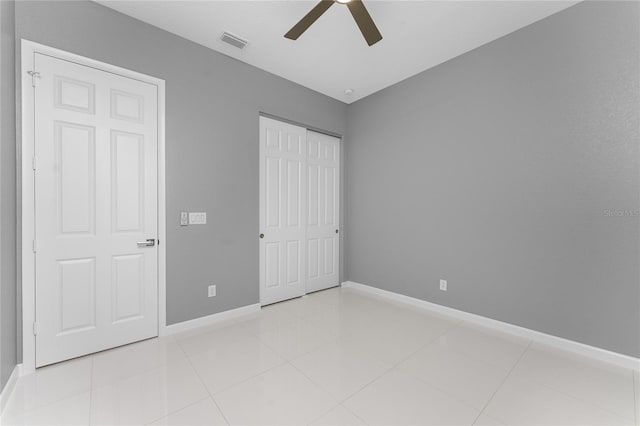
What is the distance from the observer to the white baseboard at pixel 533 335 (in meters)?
2.13

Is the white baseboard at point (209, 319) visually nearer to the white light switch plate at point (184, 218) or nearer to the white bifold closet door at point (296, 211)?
the white bifold closet door at point (296, 211)

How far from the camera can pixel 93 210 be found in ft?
7.52

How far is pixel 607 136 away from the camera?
220 cm

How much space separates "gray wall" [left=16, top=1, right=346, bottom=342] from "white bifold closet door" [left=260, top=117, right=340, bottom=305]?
21cm

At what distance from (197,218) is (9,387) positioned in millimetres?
1738

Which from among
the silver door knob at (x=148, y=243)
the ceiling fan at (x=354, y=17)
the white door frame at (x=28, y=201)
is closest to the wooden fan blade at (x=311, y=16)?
the ceiling fan at (x=354, y=17)

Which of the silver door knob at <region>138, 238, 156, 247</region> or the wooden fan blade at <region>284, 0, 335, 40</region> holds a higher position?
the wooden fan blade at <region>284, 0, 335, 40</region>

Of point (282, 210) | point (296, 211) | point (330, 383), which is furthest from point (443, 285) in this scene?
point (282, 210)

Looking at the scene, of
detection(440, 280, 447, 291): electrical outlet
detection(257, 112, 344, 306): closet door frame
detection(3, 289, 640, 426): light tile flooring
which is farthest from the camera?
detection(257, 112, 344, 306): closet door frame

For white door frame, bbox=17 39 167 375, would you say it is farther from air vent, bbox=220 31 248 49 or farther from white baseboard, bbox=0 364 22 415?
air vent, bbox=220 31 248 49

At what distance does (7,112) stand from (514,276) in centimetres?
449

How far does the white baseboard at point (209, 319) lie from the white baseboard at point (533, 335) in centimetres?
194

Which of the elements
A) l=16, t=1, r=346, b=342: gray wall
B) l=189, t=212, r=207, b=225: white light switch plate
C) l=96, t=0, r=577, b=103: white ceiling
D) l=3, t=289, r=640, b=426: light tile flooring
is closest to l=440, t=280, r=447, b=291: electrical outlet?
l=3, t=289, r=640, b=426: light tile flooring

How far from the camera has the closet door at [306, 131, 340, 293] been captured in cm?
405
